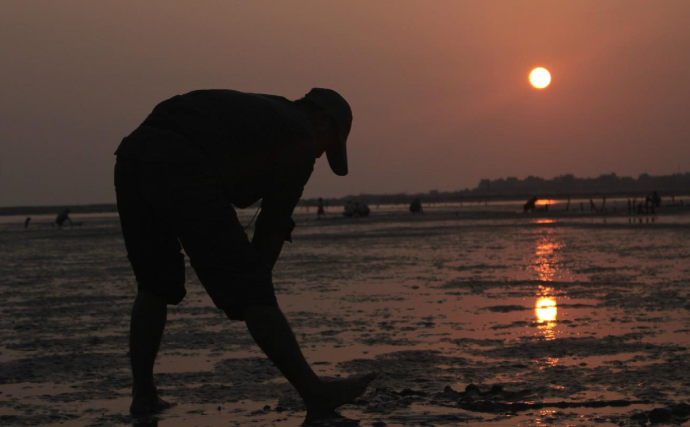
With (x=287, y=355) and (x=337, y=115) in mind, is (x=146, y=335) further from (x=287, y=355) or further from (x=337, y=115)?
(x=337, y=115)

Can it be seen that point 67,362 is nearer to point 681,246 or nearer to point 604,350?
point 604,350

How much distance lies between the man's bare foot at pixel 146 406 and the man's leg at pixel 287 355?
782 mm

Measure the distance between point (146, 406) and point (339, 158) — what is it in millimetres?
1609

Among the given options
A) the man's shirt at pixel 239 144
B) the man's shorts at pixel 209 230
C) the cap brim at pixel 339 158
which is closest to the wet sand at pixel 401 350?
the man's shorts at pixel 209 230

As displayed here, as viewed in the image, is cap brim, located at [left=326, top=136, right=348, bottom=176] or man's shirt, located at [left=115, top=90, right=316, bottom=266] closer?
man's shirt, located at [left=115, top=90, right=316, bottom=266]

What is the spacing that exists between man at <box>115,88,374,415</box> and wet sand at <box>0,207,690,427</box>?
0.46 metres

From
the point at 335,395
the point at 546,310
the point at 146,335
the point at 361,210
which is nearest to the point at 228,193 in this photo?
the point at 146,335

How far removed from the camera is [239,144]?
4.31 metres

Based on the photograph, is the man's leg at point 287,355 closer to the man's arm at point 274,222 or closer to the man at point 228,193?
the man at point 228,193

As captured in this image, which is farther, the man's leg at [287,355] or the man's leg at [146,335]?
the man's leg at [146,335]

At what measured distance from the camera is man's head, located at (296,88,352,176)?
4668 millimetres

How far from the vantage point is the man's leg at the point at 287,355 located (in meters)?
4.22

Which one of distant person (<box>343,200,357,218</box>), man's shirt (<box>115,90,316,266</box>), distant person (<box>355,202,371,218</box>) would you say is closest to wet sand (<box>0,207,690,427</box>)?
man's shirt (<box>115,90,316,266</box>)

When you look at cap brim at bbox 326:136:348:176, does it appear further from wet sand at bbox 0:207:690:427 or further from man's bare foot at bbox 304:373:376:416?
wet sand at bbox 0:207:690:427
